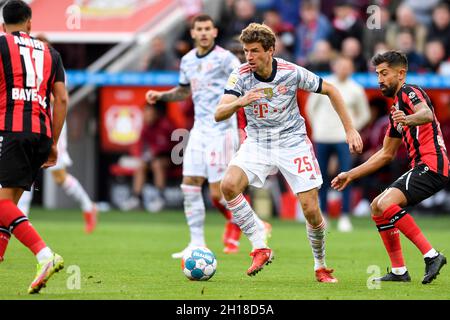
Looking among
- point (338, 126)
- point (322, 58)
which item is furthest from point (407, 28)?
point (338, 126)

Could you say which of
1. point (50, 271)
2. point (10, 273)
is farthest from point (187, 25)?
point (50, 271)

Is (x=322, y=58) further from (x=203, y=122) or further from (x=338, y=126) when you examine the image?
(x=203, y=122)

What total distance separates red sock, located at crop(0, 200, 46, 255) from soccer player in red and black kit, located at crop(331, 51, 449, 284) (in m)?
2.70

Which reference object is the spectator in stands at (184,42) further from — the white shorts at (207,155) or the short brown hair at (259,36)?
the short brown hair at (259,36)

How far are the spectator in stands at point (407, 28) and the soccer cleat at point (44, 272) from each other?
42.3 ft

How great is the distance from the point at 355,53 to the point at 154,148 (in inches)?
179

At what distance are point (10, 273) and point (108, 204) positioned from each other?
11851mm

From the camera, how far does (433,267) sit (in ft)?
30.2

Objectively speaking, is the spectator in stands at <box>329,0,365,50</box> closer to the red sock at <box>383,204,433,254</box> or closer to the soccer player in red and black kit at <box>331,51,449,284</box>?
the soccer player in red and black kit at <box>331,51,449,284</box>

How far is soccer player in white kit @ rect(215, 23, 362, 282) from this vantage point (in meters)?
9.42

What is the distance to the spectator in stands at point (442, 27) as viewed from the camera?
19719 mm

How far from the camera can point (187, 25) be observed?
70.1ft

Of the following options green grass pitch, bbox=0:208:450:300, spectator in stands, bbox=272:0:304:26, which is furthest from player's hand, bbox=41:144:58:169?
spectator in stands, bbox=272:0:304:26

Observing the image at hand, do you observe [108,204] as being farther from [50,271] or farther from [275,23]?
[50,271]
